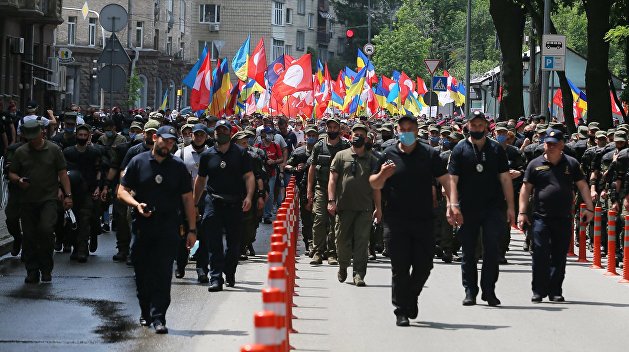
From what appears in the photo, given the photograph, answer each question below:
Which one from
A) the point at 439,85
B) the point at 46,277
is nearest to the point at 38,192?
the point at 46,277

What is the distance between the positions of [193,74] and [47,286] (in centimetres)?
2357

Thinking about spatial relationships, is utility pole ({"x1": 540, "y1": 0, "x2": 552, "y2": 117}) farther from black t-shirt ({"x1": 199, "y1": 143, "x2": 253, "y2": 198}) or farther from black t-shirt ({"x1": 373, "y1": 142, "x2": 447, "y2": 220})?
black t-shirt ({"x1": 373, "y1": 142, "x2": 447, "y2": 220})

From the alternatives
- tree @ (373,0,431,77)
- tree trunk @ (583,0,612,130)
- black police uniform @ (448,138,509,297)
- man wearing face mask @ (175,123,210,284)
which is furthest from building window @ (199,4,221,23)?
black police uniform @ (448,138,509,297)

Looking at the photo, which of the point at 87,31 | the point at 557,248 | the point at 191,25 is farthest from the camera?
the point at 191,25

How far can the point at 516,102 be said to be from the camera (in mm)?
40062

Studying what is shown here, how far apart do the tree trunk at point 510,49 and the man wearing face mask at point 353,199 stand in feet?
73.0

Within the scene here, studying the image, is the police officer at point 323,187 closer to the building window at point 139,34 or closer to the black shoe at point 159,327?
the black shoe at point 159,327

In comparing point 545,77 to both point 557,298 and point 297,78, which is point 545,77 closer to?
point 297,78

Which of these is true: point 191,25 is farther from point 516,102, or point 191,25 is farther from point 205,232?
point 205,232

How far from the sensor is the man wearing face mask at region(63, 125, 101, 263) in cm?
1912

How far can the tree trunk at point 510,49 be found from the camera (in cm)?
3906

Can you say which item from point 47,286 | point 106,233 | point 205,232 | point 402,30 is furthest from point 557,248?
point 402,30

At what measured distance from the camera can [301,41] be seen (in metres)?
128

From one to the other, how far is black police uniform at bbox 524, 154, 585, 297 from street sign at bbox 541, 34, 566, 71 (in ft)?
47.9
